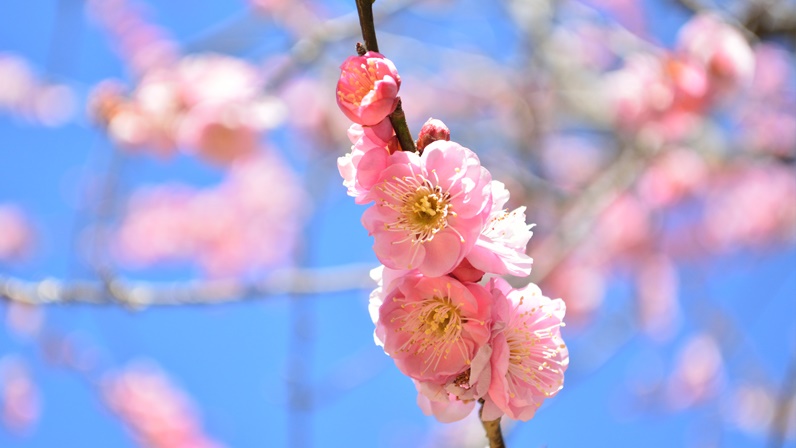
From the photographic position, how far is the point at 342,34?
2.05 meters

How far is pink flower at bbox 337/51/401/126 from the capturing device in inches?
28.9

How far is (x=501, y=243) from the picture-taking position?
2.62 ft

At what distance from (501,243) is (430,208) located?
0.09m

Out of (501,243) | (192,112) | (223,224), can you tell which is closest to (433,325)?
(501,243)

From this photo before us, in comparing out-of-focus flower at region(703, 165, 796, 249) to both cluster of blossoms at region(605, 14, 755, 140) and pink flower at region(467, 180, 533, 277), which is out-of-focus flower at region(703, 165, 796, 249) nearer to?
cluster of blossoms at region(605, 14, 755, 140)

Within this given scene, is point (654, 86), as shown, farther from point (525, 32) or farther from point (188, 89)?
point (188, 89)

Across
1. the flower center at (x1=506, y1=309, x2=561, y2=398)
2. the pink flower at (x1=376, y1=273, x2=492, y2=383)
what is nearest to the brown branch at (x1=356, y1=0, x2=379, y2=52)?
the pink flower at (x1=376, y1=273, x2=492, y2=383)

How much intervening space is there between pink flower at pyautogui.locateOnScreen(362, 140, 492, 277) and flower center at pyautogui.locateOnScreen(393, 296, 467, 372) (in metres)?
0.05

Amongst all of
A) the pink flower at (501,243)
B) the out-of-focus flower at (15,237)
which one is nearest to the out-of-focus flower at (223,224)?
the out-of-focus flower at (15,237)

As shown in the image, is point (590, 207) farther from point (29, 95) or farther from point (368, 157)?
point (29, 95)

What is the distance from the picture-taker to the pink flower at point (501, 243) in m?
0.76

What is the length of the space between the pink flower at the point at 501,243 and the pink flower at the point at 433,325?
3 cm

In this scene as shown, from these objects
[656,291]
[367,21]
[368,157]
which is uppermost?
[367,21]

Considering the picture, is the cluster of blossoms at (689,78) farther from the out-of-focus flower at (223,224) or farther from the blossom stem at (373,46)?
the out-of-focus flower at (223,224)
